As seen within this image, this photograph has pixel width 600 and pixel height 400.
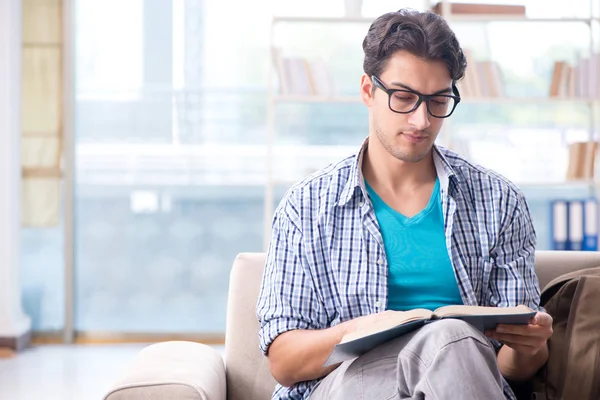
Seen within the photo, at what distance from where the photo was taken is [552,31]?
4.53m

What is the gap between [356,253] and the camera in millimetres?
1744

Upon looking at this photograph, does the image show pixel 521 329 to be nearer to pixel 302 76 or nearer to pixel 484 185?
pixel 484 185

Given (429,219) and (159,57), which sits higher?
(159,57)

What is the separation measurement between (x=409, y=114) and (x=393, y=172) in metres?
0.17

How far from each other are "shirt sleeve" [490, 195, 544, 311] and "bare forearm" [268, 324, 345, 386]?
39 cm

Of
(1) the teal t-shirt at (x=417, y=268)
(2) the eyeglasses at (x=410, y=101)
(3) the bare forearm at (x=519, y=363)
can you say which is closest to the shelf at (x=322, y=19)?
(2) the eyeglasses at (x=410, y=101)

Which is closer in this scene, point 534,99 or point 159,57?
point 534,99

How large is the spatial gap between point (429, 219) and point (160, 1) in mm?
3190

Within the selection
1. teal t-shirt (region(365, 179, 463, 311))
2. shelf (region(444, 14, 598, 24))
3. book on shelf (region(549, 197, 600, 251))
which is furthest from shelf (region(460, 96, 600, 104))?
teal t-shirt (region(365, 179, 463, 311))

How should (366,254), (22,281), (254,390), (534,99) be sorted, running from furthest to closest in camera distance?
(22,281)
(534,99)
(254,390)
(366,254)

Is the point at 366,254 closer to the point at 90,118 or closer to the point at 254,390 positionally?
the point at 254,390

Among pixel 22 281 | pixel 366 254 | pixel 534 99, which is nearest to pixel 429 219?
pixel 366 254

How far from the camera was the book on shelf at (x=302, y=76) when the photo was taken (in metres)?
4.13

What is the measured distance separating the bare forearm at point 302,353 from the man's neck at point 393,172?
1.31 feet
